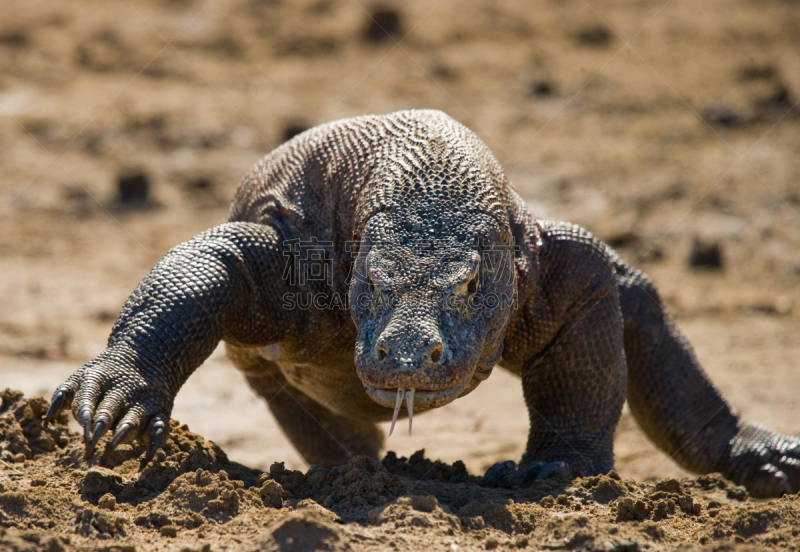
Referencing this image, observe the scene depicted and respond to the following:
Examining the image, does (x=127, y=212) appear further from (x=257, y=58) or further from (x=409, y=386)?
(x=409, y=386)

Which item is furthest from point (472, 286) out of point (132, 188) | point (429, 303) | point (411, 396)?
point (132, 188)

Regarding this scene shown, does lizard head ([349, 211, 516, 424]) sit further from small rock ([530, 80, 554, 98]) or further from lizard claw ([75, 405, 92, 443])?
small rock ([530, 80, 554, 98])

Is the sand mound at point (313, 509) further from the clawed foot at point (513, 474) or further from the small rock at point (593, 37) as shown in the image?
the small rock at point (593, 37)

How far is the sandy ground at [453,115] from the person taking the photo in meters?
8.29

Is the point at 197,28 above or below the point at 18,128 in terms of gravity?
above

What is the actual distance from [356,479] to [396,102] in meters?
11.2

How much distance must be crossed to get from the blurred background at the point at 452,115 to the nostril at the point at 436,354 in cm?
329

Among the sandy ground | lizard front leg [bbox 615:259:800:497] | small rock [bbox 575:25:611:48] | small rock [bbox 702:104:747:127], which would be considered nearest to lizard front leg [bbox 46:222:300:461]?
lizard front leg [bbox 615:259:800:497]

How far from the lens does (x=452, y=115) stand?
13.9 metres

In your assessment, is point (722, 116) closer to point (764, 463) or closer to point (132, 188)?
point (132, 188)

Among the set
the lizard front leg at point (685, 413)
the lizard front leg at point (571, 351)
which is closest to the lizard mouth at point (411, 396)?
the lizard front leg at point (571, 351)

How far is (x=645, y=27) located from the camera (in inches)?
645

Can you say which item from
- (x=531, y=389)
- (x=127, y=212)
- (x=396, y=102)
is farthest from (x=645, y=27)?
(x=531, y=389)

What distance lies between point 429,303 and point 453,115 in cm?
1074
